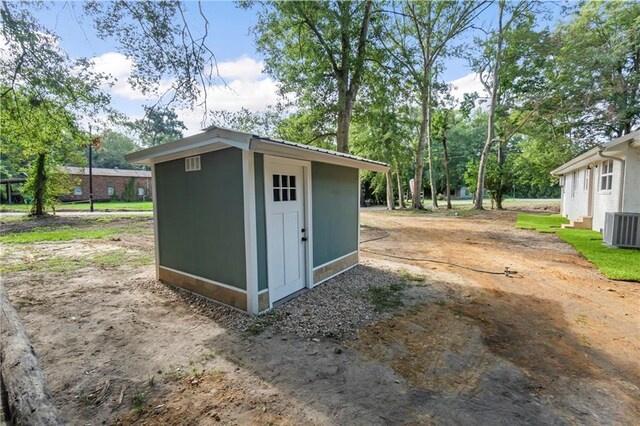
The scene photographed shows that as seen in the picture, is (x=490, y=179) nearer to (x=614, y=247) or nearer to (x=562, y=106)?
(x=562, y=106)

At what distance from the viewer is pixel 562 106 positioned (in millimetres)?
16875

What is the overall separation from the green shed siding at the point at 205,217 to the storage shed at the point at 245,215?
1cm

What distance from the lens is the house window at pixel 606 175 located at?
977 cm

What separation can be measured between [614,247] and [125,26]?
11.8 metres

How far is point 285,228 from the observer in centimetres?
452

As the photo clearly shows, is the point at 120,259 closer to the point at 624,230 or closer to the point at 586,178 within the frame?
the point at 624,230

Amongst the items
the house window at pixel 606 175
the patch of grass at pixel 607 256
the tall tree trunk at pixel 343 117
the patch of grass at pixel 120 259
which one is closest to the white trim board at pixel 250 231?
the patch of grass at pixel 120 259

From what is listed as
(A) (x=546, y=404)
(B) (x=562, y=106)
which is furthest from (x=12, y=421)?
(B) (x=562, y=106)

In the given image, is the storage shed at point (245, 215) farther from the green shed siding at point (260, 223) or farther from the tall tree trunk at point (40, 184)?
the tall tree trunk at point (40, 184)

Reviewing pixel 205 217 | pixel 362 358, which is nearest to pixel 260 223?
pixel 205 217

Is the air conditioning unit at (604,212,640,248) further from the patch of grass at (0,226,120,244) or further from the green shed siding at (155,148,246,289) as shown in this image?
the patch of grass at (0,226,120,244)

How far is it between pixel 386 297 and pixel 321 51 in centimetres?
1045

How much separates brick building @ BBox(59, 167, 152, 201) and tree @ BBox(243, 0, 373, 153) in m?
26.7

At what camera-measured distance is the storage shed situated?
12.7ft
